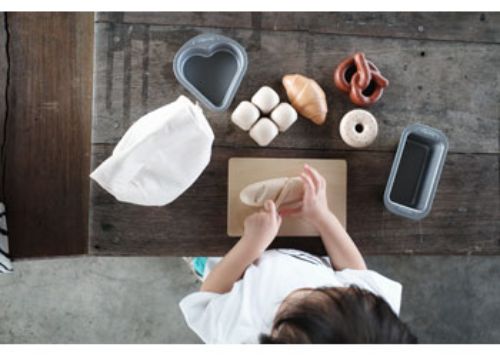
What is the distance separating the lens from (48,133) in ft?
2.85

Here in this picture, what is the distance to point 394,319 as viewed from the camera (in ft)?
2.14

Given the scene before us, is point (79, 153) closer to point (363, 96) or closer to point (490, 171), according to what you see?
point (363, 96)

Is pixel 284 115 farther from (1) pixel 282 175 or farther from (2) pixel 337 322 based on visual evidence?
(2) pixel 337 322

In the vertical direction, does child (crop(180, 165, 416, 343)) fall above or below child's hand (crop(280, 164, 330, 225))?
below

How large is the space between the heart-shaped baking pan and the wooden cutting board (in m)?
0.11

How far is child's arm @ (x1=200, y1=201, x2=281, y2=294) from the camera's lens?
0.70 metres

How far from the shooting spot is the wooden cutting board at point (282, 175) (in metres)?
0.72

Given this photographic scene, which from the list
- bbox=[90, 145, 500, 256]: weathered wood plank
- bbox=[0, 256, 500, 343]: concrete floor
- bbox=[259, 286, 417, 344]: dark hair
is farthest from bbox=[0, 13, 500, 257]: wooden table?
bbox=[0, 256, 500, 343]: concrete floor

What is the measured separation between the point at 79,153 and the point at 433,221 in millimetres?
695

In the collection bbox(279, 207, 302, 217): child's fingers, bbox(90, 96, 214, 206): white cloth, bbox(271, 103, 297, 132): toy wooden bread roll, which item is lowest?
bbox(279, 207, 302, 217): child's fingers

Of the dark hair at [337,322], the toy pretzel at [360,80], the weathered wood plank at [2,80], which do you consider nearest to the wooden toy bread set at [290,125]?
the toy pretzel at [360,80]

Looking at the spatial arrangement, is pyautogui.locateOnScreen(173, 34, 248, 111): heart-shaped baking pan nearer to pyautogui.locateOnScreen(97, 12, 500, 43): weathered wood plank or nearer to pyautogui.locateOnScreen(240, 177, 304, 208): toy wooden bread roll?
pyautogui.locateOnScreen(97, 12, 500, 43): weathered wood plank

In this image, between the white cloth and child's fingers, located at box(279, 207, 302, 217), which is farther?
child's fingers, located at box(279, 207, 302, 217)

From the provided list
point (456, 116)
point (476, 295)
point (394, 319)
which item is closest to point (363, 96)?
point (456, 116)
